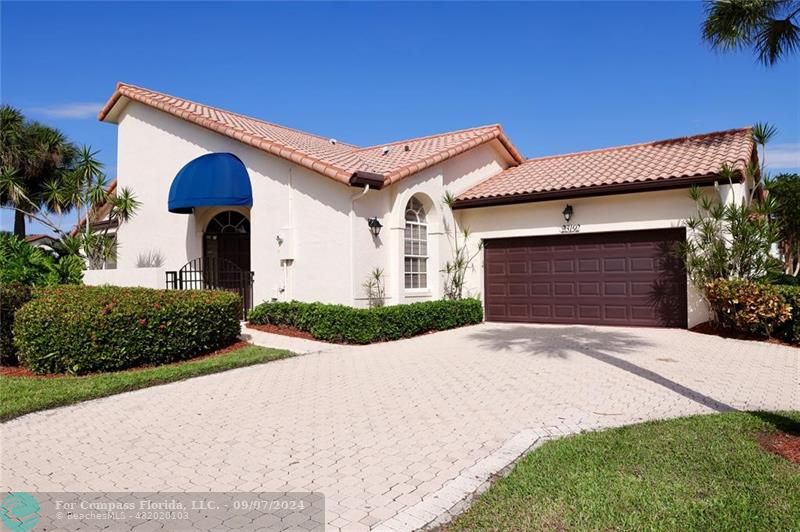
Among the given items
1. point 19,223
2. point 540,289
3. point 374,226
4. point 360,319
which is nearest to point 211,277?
point 374,226

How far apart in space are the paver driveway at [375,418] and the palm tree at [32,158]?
1992 centimetres

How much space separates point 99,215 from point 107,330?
592 inches

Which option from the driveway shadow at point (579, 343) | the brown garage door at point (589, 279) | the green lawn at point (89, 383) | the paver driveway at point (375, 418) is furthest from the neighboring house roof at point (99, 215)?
the driveway shadow at point (579, 343)

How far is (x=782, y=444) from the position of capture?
5.30 meters

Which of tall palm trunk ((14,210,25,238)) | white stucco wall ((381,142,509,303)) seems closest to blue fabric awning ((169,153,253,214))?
white stucco wall ((381,142,509,303))

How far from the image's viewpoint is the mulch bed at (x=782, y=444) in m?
5.00

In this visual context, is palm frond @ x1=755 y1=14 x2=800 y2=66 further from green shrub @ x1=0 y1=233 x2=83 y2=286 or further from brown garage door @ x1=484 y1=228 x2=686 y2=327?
green shrub @ x1=0 y1=233 x2=83 y2=286

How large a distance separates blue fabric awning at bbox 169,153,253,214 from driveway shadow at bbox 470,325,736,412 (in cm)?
751

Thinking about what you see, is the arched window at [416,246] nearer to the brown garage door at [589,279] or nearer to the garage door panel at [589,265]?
the brown garage door at [589,279]

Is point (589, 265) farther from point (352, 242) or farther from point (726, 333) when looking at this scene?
point (352, 242)

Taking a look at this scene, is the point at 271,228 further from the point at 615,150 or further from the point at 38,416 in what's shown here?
the point at 615,150

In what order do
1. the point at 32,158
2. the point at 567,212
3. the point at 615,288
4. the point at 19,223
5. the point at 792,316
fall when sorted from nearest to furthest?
the point at 792,316, the point at 615,288, the point at 567,212, the point at 32,158, the point at 19,223

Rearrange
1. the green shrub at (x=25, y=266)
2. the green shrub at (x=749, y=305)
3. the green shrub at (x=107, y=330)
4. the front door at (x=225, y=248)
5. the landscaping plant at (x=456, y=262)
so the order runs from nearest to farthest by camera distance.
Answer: the green shrub at (x=107, y=330), the green shrub at (x=749, y=305), the green shrub at (x=25, y=266), the landscaping plant at (x=456, y=262), the front door at (x=225, y=248)

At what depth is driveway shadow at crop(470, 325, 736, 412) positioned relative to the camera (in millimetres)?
8742
